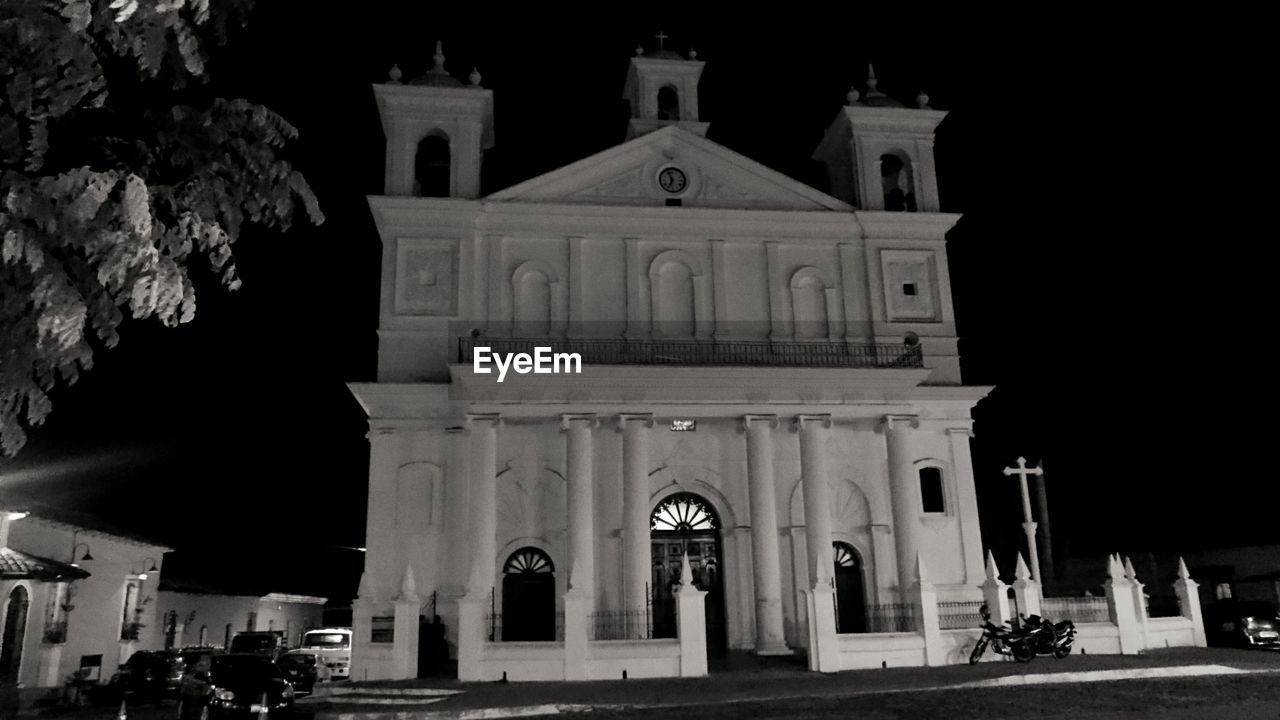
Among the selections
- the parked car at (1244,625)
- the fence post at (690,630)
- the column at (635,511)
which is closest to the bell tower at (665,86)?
the column at (635,511)

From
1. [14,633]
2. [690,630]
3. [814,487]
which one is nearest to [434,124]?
[814,487]

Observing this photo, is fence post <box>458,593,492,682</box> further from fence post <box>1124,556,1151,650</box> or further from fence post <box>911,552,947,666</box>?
fence post <box>1124,556,1151,650</box>

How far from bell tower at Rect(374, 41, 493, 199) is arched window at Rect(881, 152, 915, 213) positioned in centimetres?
1073

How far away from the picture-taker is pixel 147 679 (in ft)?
59.8

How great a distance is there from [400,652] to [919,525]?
39.1 ft

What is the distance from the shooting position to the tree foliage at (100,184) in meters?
4.61

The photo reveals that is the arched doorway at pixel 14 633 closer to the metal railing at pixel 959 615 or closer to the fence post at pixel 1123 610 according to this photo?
the metal railing at pixel 959 615

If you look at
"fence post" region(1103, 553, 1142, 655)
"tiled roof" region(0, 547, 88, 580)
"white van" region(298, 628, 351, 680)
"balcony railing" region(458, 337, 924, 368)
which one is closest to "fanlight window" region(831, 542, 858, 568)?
"balcony railing" region(458, 337, 924, 368)

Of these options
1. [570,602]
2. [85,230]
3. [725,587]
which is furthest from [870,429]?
[85,230]

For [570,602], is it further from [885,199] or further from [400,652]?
[885,199]

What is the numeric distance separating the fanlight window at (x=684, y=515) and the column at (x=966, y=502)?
5.78m

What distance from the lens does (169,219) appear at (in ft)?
22.2

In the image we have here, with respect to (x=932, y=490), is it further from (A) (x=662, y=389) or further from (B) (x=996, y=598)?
(A) (x=662, y=389)

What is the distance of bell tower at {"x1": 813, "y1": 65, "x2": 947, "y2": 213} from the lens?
25578 millimetres
